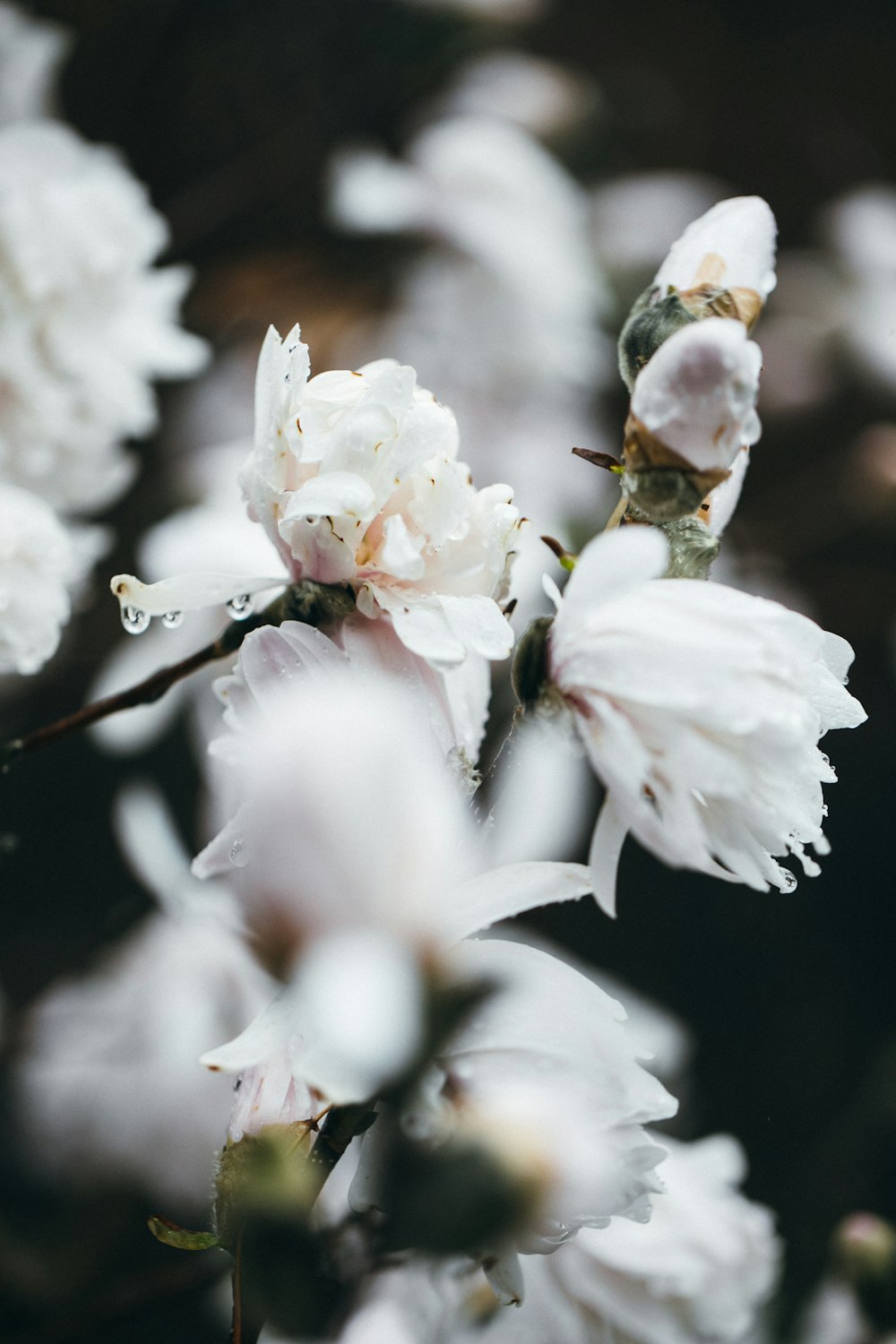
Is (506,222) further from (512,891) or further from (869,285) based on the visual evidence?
(512,891)

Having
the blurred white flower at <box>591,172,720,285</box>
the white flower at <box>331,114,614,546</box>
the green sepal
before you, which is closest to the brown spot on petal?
the green sepal

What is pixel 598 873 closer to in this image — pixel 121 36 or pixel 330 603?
pixel 330 603

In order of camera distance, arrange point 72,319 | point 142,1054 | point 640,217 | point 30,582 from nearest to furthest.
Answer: point 30,582 < point 72,319 < point 142,1054 < point 640,217

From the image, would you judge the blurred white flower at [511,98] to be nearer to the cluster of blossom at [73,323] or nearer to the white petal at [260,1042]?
the cluster of blossom at [73,323]

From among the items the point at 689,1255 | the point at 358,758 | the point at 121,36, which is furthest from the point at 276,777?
the point at 121,36

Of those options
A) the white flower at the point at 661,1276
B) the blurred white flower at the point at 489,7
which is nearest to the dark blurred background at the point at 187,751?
the blurred white flower at the point at 489,7

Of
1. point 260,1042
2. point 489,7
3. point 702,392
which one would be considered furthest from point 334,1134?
point 489,7
